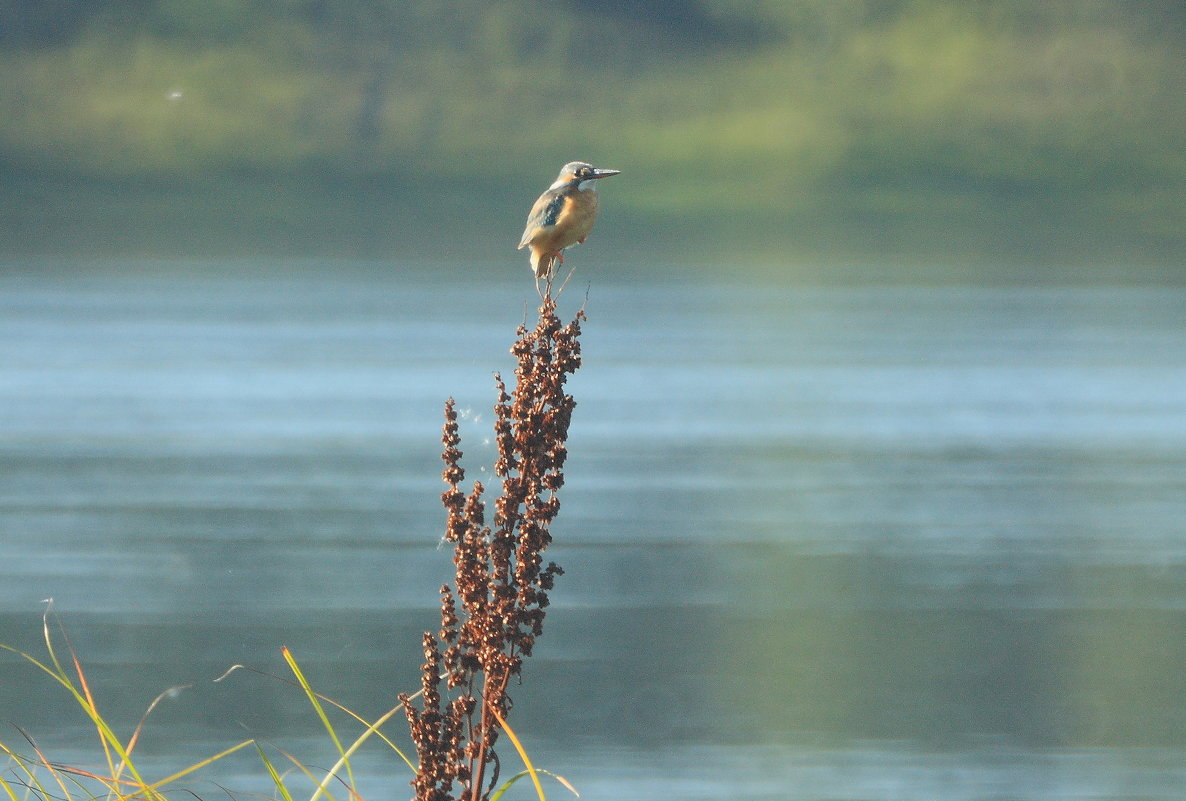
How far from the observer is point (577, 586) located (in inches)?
365

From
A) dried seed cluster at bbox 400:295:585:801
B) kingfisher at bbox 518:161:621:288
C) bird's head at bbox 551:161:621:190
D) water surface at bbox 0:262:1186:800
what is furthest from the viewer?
water surface at bbox 0:262:1186:800

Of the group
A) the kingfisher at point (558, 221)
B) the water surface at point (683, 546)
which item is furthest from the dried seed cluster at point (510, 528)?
the kingfisher at point (558, 221)

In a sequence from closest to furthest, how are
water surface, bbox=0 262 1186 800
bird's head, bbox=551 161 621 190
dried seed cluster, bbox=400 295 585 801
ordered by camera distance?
dried seed cluster, bbox=400 295 585 801 → bird's head, bbox=551 161 621 190 → water surface, bbox=0 262 1186 800

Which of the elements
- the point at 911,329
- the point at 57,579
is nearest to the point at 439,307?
the point at 911,329

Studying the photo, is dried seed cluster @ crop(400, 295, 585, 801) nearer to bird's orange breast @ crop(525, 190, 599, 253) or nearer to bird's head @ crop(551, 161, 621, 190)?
bird's orange breast @ crop(525, 190, 599, 253)

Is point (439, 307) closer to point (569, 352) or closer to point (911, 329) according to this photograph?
point (911, 329)

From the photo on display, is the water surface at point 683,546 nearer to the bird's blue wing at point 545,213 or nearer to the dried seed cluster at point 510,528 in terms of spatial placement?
the dried seed cluster at point 510,528

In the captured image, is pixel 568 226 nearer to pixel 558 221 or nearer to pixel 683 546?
pixel 558 221

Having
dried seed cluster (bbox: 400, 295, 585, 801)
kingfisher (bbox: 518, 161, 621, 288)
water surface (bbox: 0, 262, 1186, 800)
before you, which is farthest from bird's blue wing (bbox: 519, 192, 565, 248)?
dried seed cluster (bbox: 400, 295, 585, 801)

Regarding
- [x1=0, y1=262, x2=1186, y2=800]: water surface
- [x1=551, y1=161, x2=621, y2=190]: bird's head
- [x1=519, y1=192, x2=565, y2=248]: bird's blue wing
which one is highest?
[x1=551, y1=161, x2=621, y2=190]: bird's head

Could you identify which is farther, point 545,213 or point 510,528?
point 545,213

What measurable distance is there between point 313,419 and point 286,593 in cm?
538

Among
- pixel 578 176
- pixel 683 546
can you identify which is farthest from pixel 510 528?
pixel 683 546

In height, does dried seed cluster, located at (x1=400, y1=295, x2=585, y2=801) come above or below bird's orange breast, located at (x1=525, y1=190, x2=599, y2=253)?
below
